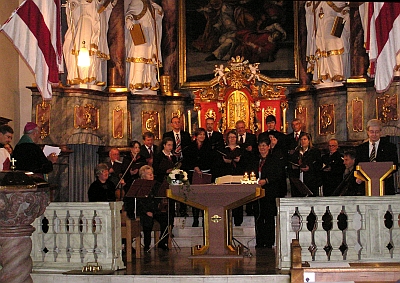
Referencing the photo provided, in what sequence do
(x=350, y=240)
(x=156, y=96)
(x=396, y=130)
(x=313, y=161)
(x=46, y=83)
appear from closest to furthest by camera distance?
(x=350, y=240) → (x=46, y=83) → (x=313, y=161) → (x=396, y=130) → (x=156, y=96)

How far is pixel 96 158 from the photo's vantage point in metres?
15.6

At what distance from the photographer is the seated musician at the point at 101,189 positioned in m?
10.9

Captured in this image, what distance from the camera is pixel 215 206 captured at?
35.9 feet

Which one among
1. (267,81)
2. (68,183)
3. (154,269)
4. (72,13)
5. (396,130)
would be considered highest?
(72,13)

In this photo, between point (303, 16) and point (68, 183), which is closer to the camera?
point (68, 183)

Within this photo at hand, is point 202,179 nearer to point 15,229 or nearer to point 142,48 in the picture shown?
point 142,48

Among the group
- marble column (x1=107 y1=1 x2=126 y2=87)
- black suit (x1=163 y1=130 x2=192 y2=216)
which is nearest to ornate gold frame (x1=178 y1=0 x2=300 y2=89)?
marble column (x1=107 y1=1 x2=126 y2=87)

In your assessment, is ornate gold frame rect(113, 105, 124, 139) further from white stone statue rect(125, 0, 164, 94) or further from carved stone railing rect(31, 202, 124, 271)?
carved stone railing rect(31, 202, 124, 271)

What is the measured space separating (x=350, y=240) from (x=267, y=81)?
781 cm

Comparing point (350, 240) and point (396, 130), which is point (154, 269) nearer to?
point (350, 240)

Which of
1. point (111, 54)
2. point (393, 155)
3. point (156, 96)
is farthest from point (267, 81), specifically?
point (393, 155)

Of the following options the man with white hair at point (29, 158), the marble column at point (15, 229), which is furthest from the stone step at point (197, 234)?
the marble column at point (15, 229)

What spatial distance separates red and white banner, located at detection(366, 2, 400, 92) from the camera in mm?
9219

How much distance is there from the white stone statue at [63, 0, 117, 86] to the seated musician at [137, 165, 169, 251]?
4.07 metres
